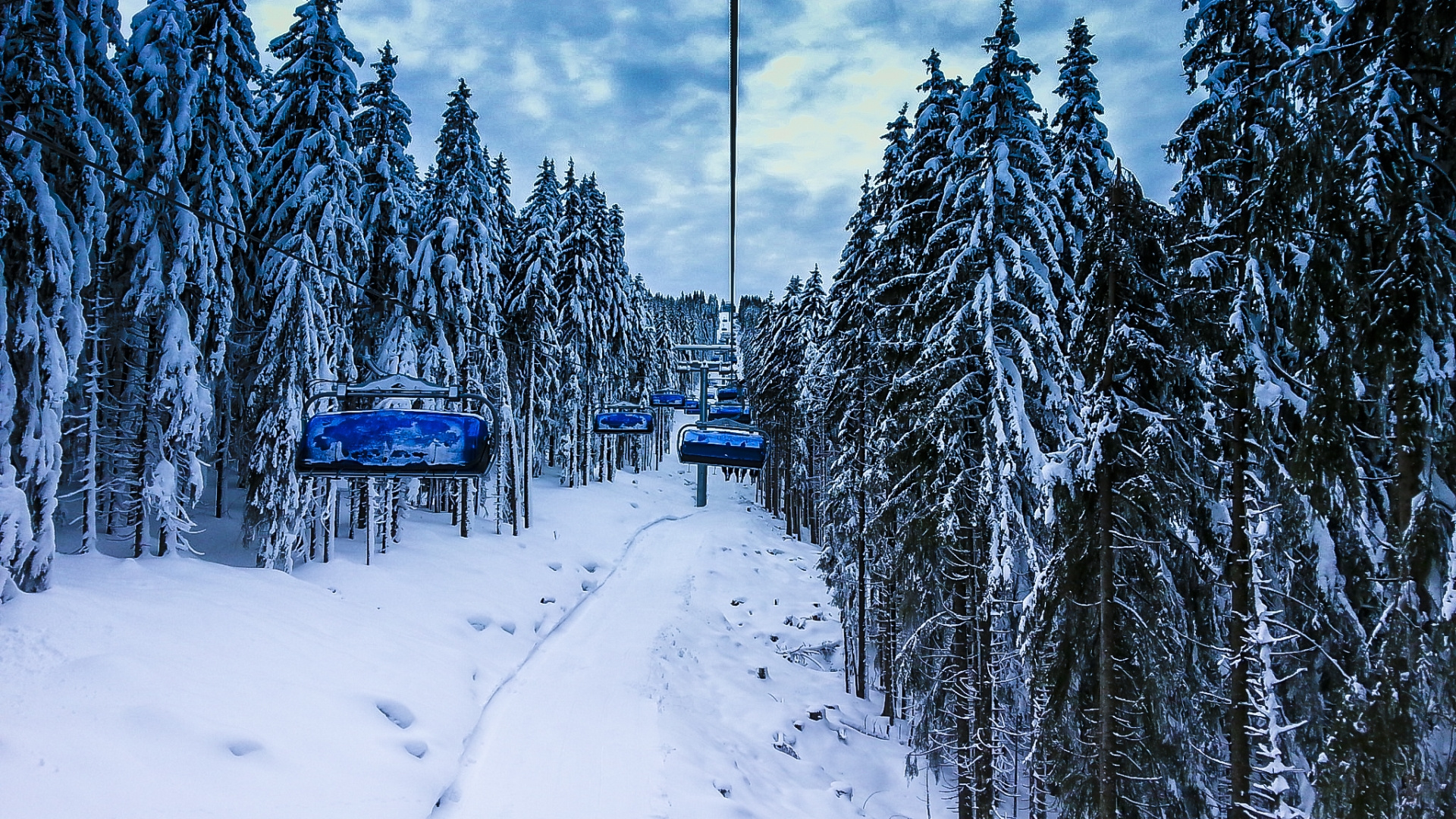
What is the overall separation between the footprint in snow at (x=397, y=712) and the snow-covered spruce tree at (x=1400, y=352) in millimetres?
12867

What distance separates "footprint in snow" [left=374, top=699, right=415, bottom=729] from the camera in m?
11.3

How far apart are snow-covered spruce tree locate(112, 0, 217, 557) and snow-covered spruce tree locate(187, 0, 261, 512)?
27cm

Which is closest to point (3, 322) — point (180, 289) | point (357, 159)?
point (180, 289)

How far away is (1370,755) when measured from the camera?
229 inches

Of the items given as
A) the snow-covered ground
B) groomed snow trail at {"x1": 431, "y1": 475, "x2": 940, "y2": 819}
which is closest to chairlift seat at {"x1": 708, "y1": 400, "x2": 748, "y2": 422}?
groomed snow trail at {"x1": 431, "y1": 475, "x2": 940, "y2": 819}

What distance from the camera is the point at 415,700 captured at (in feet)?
39.4

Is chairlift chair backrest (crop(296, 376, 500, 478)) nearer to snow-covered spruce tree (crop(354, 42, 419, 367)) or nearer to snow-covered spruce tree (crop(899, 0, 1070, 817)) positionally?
snow-covered spruce tree (crop(899, 0, 1070, 817))

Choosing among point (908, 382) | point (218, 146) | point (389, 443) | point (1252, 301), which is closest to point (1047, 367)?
point (908, 382)

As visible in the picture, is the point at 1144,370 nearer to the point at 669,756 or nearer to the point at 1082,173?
the point at 1082,173

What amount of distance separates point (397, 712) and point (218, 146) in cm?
1271

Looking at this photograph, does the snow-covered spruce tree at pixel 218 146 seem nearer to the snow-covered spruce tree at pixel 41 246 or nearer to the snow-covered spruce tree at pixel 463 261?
the snow-covered spruce tree at pixel 41 246

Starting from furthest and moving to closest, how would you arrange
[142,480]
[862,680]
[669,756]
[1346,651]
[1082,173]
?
[862,680]
[1082,173]
[142,480]
[669,756]
[1346,651]

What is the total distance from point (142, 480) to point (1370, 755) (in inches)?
758

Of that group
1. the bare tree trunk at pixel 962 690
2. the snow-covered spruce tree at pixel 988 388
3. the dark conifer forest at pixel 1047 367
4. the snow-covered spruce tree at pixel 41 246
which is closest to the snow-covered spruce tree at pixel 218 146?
the dark conifer forest at pixel 1047 367
